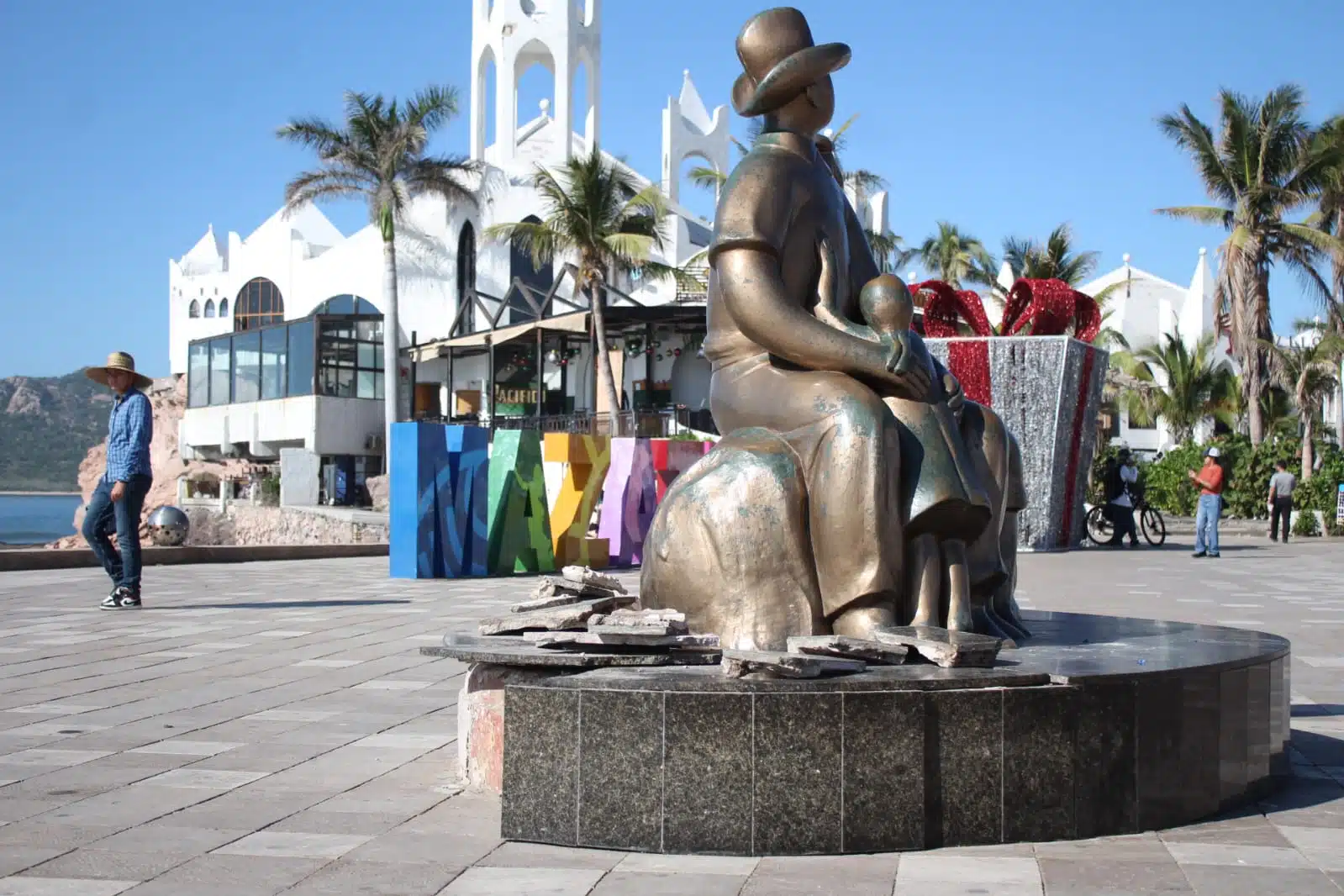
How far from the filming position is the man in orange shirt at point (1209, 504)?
778 inches

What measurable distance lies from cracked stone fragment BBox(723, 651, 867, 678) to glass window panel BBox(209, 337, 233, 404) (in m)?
44.0

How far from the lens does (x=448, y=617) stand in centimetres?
1119

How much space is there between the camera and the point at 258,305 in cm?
5306

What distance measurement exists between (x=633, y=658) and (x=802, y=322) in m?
1.44

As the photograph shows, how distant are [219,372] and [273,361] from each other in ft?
11.6

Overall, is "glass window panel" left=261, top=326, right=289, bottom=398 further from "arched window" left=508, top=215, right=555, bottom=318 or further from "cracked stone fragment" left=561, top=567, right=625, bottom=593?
"cracked stone fragment" left=561, top=567, right=625, bottom=593

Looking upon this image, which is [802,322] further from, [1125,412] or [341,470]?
[1125,412]

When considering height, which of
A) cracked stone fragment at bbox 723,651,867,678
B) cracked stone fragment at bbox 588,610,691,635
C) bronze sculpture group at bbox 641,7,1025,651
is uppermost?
bronze sculpture group at bbox 641,7,1025,651

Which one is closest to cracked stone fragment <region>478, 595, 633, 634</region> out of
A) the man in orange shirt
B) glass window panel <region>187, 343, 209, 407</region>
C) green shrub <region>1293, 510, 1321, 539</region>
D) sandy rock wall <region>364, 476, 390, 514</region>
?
the man in orange shirt

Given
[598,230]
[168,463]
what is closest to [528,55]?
[598,230]

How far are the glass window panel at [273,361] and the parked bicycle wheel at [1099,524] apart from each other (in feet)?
87.4

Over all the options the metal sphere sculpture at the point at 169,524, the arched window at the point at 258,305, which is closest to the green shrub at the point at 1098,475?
the metal sphere sculpture at the point at 169,524

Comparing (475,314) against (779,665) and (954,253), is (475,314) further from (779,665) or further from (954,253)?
(779,665)

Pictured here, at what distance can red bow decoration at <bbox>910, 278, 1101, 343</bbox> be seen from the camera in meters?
22.3
